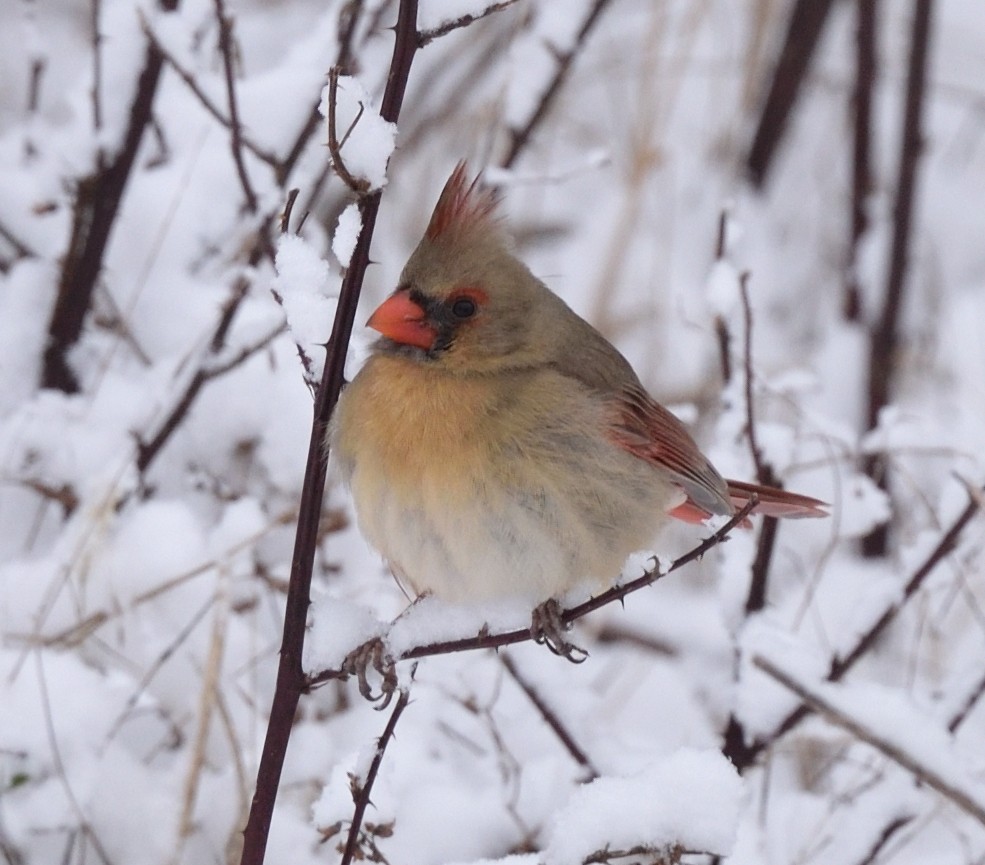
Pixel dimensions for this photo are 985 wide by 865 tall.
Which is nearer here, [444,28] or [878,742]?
[444,28]

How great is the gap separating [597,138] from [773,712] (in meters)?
2.71

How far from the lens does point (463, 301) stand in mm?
2090

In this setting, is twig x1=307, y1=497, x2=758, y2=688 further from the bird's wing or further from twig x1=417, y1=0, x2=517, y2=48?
twig x1=417, y1=0, x2=517, y2=48

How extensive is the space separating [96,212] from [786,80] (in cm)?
285

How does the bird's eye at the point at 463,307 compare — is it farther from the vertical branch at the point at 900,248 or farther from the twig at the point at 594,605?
the vertical branch at the point at 900,248

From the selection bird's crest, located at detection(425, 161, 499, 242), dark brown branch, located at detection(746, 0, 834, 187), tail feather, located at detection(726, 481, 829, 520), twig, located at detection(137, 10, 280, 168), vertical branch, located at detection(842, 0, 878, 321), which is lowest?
tail feather, located at detection(726, 481, 829, 520)

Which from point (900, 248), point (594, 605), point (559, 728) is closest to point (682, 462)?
point (559, 728)

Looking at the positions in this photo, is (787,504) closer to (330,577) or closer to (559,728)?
(559,728)

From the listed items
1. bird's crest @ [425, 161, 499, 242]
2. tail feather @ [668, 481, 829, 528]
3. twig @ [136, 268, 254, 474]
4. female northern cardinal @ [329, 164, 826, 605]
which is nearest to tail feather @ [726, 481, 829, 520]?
tail feather @ [668, 481, 829, 528]

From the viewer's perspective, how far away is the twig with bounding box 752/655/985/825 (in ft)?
6.39

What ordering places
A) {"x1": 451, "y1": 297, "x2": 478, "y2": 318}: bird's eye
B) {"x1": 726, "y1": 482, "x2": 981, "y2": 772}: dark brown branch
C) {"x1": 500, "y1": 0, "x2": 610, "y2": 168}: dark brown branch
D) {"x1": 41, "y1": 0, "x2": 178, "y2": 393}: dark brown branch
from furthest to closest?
{"x1": 500, "y1": 0, "x2": 610, "y2": 168}: dark brown branch
{"x1": 41, "y1": 0, "x2": 178, "y2": 393}: dark brown branch
{"x1": 726, "y1": 482, "x2": 981, "y2": 772}: dark brown branch
{"x1": 451, "y1": 297, "x2": 478, "y2": 318}: bird's eye

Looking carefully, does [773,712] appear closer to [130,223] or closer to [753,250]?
[130,223]

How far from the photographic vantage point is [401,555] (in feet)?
6.50

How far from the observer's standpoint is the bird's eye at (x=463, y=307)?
2.09 m
